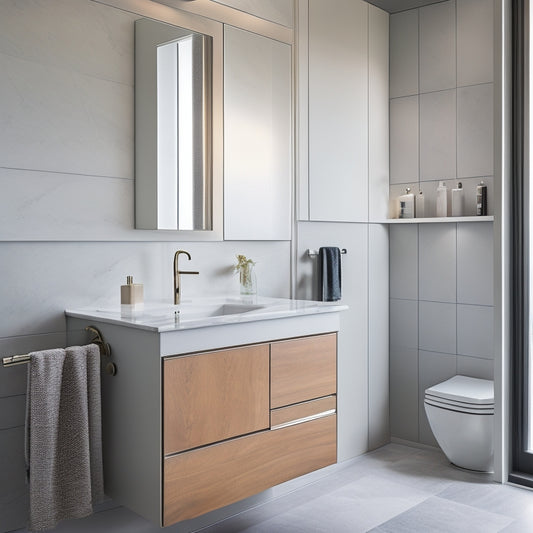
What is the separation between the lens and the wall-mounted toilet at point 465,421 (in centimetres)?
321

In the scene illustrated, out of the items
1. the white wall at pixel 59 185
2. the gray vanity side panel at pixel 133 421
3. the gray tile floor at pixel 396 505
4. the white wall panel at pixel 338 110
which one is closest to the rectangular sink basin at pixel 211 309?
the white wall at pixel 59 185

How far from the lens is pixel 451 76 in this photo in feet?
11.8

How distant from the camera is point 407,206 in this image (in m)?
3.73

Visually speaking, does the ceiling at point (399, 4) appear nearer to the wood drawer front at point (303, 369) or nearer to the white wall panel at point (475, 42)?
the white wall panel at point (475, 42)

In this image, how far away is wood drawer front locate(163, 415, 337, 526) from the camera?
212 cm

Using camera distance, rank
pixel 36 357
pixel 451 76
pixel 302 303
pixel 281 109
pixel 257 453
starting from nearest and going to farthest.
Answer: pixel 36 357 < pixel 257 453 < pixel 302 303 < pixel 281 109 < pixel 451 76

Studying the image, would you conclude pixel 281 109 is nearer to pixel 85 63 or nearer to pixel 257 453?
pixel 85 63

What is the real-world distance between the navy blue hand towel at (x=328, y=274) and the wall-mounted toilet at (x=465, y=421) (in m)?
0.72

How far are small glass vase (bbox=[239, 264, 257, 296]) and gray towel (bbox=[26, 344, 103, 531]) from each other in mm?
902

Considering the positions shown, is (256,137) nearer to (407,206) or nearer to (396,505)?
(407,206)

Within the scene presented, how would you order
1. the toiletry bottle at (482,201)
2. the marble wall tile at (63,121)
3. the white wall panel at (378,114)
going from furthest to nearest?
1. the white wall panel at (378,114)
2. the toiletry bottle at (482,201)
3. the marble wall tile at (63,121)

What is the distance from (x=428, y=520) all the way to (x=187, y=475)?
124cm

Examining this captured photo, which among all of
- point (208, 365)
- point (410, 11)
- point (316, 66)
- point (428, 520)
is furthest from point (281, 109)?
point (428, 520)

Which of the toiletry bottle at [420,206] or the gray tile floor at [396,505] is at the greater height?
the toiletry bottle at [420,206]
